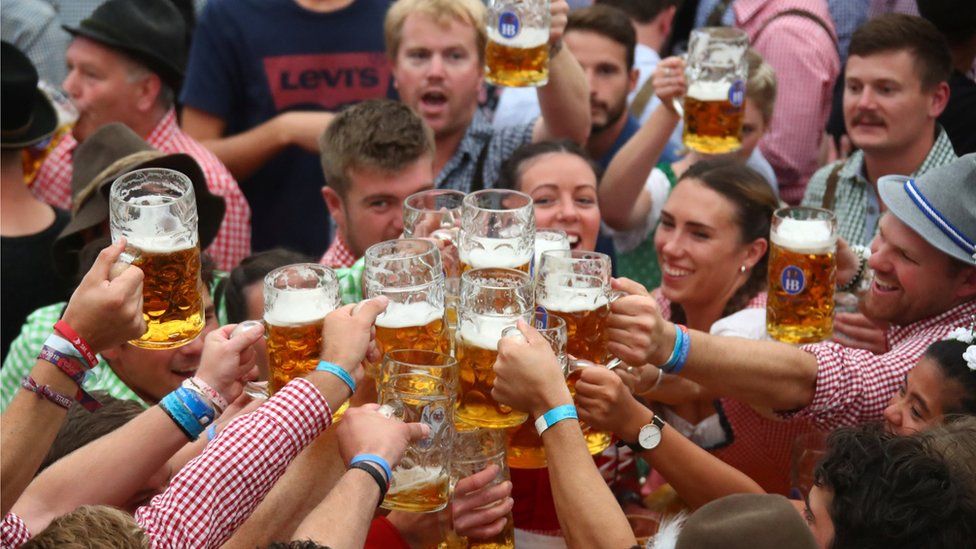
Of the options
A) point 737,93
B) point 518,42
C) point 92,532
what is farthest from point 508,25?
point 92,532

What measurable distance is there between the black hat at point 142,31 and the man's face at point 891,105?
2661mm

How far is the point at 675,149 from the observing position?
16.0 ft

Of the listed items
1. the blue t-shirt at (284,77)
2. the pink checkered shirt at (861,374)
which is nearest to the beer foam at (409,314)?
the pink checkered shirt at (861,374)

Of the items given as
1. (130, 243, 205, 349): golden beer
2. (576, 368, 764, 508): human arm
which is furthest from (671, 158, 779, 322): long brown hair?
(130, 243, 205, 349): golden beer

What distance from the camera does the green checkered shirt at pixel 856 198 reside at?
4.17m

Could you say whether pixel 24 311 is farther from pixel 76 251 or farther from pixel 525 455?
pixel 525 455

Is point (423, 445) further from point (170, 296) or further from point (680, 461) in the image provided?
point (680, 461)

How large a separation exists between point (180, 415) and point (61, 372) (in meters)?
0.25

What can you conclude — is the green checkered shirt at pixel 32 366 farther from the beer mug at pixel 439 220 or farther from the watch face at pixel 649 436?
the watch face at pixel 649 436

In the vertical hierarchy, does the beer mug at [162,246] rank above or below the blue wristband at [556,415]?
above

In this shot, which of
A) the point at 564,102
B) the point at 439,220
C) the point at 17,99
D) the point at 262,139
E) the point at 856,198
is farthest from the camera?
the point at 262,139

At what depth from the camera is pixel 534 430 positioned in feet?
8.25

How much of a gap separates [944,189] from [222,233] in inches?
99.3

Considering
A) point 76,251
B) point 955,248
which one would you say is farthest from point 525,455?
point 76,251
